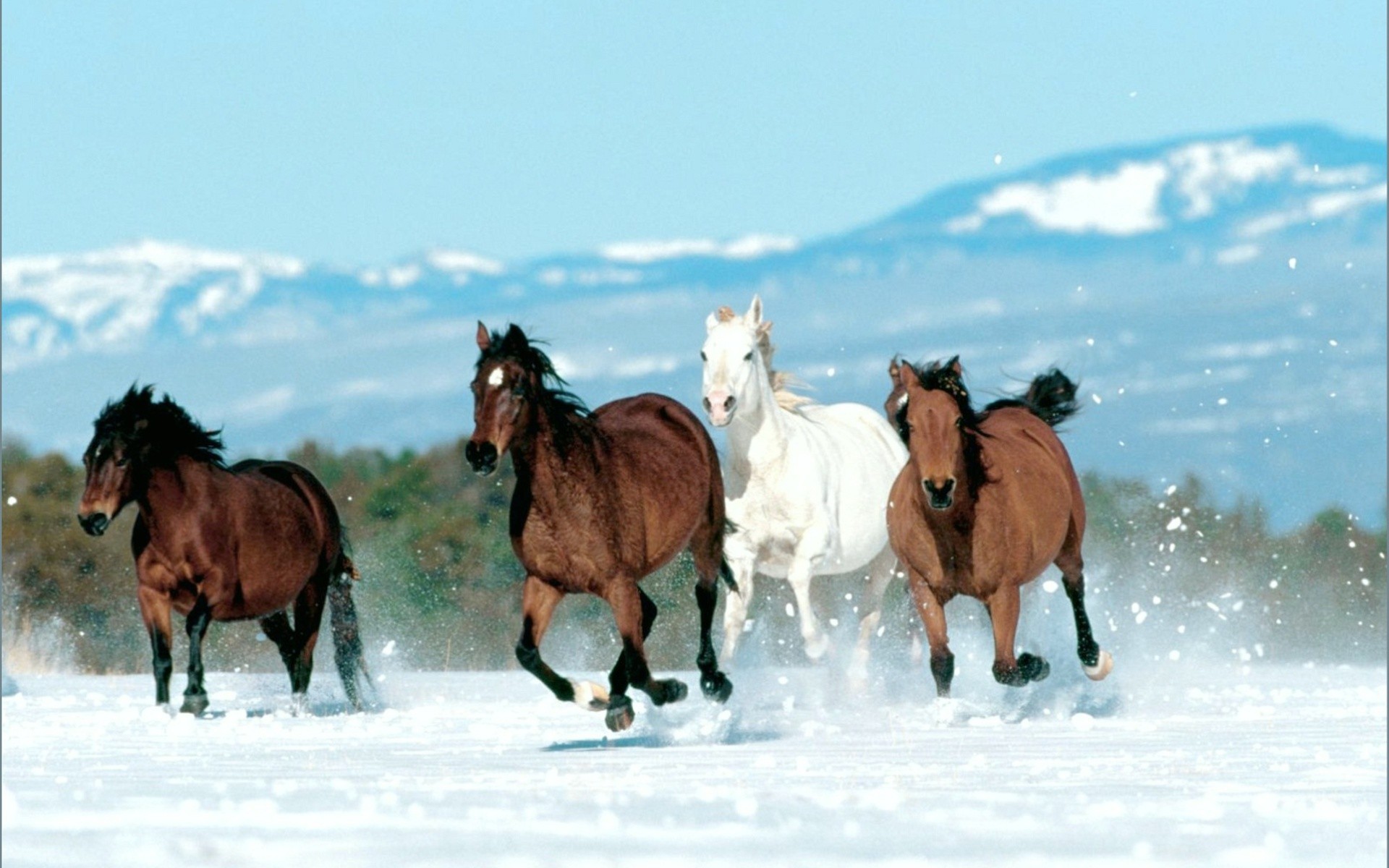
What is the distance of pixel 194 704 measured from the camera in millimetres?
11609

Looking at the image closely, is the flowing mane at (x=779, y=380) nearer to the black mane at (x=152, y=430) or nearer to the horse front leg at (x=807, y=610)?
the horse front leg at (x=807, y=610)

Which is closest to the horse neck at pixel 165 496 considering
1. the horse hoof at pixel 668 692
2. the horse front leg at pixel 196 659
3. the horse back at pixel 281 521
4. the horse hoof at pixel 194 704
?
the horse back at pixel 281 521

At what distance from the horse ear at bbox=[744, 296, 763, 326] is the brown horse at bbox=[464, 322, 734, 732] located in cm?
251

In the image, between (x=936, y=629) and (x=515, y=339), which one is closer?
(x=515, y=339)

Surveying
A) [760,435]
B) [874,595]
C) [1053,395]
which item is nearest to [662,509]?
[760,435]

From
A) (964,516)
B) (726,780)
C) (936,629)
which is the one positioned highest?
(964,516)

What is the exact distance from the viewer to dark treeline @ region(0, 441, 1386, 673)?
1744cm

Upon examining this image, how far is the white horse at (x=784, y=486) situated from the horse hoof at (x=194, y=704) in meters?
2.79

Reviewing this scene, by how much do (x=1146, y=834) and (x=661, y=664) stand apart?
14.1m

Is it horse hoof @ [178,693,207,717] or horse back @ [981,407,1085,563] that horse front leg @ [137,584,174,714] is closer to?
horse hoof @ [178,693,207,717]

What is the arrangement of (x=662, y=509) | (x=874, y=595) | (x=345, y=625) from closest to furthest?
(x=662, y=509)
(x=345, y=625)
(x=874, y=595)

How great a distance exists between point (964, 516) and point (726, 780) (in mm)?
3338

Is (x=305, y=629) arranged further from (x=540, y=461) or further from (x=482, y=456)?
(x=482, y=456)

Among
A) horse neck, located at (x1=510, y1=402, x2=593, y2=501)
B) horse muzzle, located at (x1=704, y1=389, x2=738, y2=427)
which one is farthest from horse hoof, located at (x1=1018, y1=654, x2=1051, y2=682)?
horse neck, located at (x1=510, y1=402, x2=593, y2=501)
